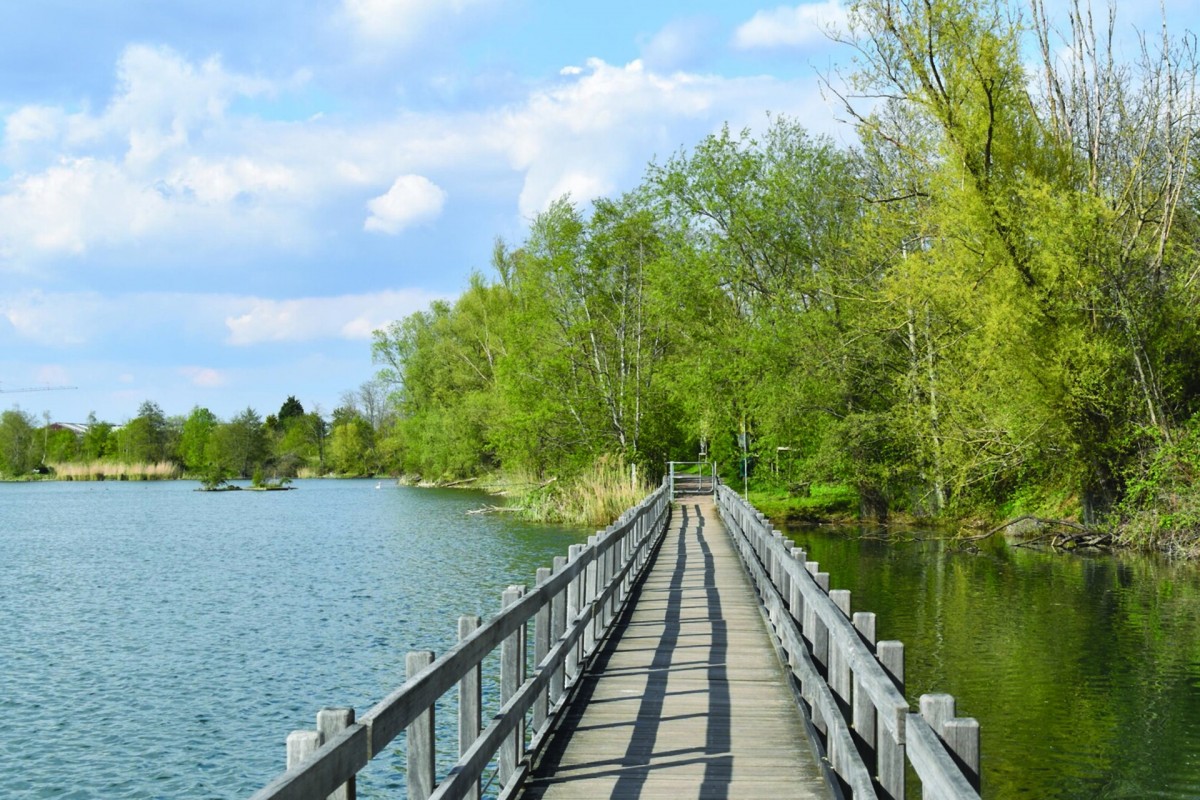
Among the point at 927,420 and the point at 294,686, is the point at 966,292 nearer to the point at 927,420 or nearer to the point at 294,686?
the point at 927,420

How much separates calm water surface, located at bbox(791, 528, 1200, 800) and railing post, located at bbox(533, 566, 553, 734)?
440cm

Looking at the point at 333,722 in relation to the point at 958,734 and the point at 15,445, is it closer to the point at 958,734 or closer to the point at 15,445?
the point at 958,734

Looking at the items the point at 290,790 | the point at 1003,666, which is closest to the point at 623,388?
the point at 1003,666

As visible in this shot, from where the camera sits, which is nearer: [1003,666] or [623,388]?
[1003,666]

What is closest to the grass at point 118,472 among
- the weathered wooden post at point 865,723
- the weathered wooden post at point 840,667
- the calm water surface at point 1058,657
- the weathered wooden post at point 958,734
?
the calm water surface at point 1058,657

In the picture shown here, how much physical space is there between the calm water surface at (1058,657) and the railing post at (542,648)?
4.40 m

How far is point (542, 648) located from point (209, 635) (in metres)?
12.2

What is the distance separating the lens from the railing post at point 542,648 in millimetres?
7453

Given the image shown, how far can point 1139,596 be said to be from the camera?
19.0m

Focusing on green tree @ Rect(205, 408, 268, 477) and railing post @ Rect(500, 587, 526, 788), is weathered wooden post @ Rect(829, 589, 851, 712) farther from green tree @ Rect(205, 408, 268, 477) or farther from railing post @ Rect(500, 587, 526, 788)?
green tree @ Rect(205, 408, 268, 477)

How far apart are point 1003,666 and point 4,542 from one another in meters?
35.2

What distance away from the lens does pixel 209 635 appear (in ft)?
60.0

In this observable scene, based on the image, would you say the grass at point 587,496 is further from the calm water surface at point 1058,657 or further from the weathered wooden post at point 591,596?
the weathered wooden post at point 591,596

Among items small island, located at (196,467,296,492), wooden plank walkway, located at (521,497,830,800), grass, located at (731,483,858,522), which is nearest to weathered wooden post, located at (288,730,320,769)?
wooden plank walkway, located at (521,497,830,800)
